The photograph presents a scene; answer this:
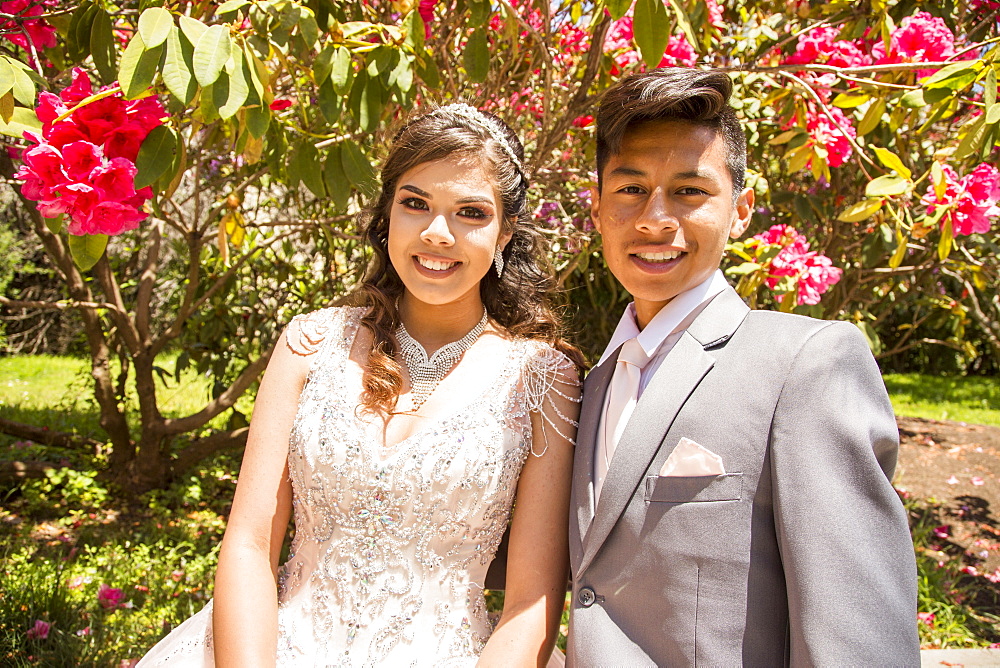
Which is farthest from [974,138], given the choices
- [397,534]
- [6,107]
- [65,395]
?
[65,395]

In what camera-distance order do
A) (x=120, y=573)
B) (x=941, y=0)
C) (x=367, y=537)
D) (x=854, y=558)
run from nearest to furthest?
(x=854, y=558) < (x=367, y=537) < (x=941, y=0) < (x=120, y=573)

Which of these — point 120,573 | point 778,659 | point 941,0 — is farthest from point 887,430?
point 120,573

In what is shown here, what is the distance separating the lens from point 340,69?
181 centimetres

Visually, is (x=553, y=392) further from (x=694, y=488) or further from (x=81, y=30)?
(x=81, y=30)

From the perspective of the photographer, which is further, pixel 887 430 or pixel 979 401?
pixel 979 401

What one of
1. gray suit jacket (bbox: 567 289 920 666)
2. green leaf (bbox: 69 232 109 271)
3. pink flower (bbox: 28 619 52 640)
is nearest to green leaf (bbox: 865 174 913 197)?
gray suit jacket (bbox: 567 289 920 666)

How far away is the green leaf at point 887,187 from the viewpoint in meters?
1.99

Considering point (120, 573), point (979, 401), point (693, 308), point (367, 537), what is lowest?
point (979, 401)

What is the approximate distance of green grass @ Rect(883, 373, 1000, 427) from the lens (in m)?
7.50

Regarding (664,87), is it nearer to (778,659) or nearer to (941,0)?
(778,659)

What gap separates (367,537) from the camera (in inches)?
70.9

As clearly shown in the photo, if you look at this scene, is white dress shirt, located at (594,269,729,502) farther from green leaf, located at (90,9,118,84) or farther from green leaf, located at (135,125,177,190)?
green leaf, located at (90,9,118,84)

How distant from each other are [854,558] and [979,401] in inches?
345

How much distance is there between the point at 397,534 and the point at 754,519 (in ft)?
2.88
